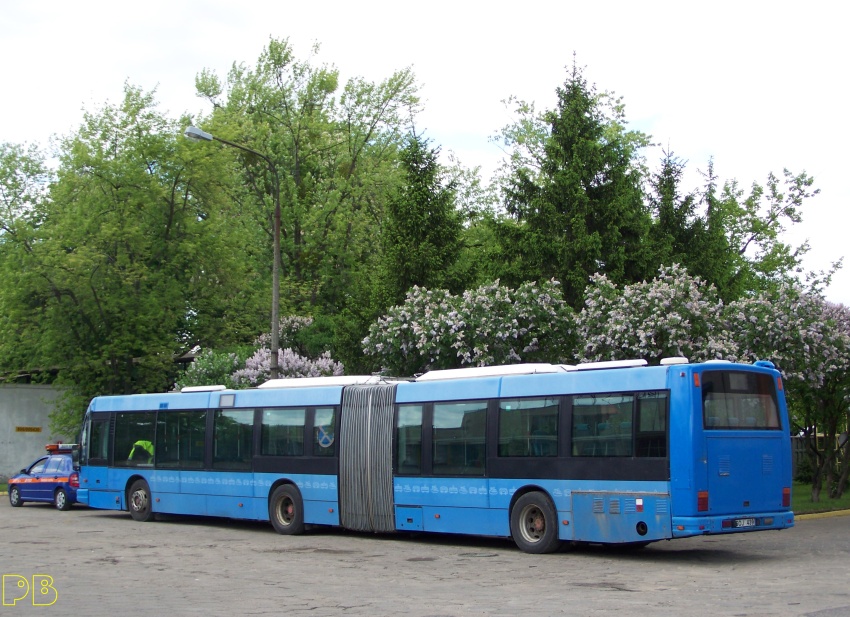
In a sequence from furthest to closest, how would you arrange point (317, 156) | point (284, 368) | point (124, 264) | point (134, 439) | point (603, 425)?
1. point (317, 156)
2. point (124, 264)
3. point (284, 368)
4. point (134, 439)
5. point (603, 425)

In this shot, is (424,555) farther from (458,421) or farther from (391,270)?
(391,270)

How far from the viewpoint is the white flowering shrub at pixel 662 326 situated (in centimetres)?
2300

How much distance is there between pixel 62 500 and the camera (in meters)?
28.3

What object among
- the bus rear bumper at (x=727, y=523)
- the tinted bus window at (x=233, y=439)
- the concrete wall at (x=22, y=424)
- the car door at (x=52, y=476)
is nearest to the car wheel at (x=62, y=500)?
the car door at (x=52, y=476)

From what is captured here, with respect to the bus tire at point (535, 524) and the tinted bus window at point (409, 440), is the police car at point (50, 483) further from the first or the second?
the bus tire at point (535, 524)

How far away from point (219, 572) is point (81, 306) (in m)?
23.1

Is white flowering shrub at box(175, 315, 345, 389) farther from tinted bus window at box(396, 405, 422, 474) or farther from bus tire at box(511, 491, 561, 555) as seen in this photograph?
bus tire at box(511, 491, 561, 555)

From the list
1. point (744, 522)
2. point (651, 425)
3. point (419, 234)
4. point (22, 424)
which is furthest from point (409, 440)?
point (22, 424)

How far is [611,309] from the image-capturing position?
79.9 ft

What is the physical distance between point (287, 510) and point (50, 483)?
11.1 m

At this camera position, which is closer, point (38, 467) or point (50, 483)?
point (50, 483)

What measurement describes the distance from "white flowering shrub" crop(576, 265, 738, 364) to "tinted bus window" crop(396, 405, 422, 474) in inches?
255

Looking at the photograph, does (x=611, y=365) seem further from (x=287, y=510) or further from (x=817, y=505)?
(x=817, y=505)

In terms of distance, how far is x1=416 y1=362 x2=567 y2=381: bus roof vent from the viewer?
17.1m
